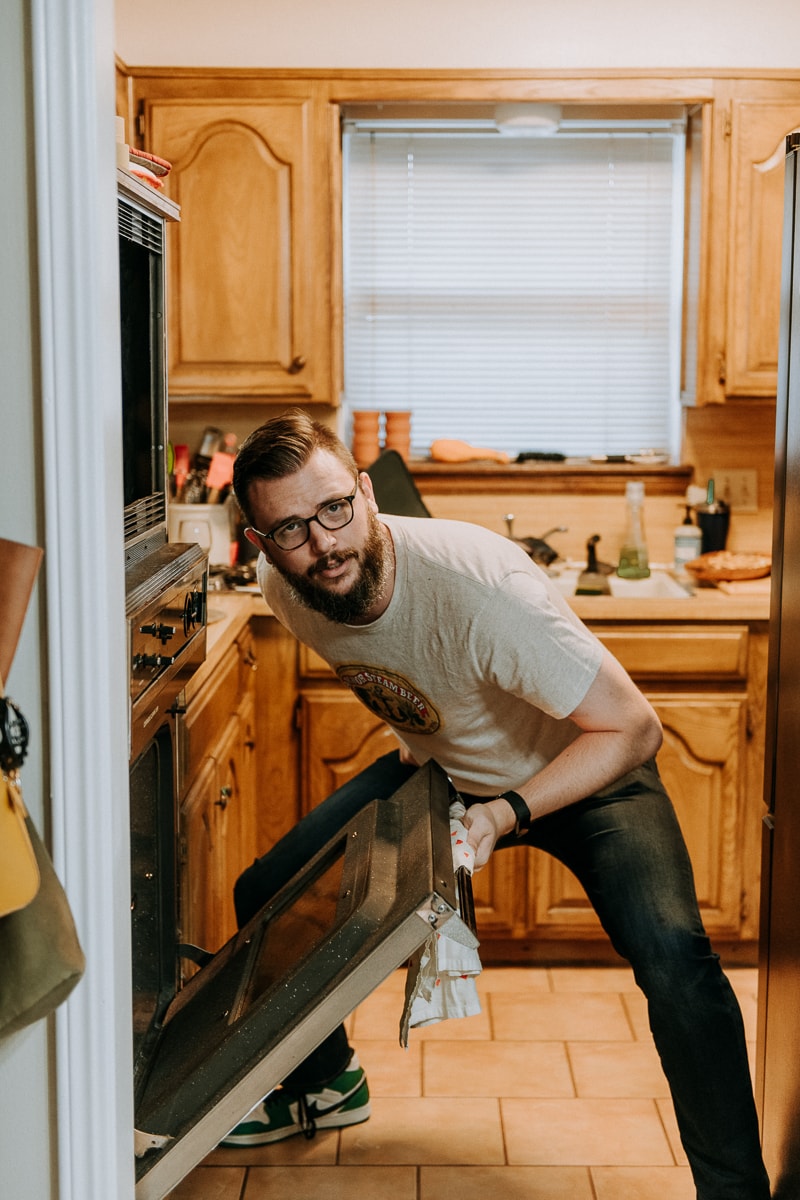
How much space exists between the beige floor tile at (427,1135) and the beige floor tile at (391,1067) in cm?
5

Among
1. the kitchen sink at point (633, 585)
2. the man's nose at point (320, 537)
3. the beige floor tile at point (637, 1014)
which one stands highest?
the man's nose at point (320, 537)

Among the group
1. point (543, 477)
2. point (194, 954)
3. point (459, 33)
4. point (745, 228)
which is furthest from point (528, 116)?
point (194, 954)

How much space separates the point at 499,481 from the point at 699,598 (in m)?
0.82

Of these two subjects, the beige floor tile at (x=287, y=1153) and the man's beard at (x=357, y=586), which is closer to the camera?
the man's beard at (x=357, y=586)

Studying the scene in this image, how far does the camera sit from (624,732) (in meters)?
1.94

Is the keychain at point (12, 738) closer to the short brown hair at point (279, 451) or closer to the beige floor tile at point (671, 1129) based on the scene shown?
the short brown hair at point (279, 451)

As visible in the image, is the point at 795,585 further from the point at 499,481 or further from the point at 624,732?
the point at 499,481

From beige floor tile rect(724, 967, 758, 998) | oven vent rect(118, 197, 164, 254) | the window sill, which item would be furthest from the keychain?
the window sill

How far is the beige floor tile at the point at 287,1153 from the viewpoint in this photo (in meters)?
2.28

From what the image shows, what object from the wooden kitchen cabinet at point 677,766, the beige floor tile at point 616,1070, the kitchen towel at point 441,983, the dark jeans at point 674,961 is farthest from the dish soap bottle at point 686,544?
the kitchen towel at point 441,983

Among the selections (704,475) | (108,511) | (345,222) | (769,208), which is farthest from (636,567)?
(108,511)

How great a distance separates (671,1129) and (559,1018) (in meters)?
0.49

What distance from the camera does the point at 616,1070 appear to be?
2.59 meters

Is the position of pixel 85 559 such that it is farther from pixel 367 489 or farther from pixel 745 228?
pixel 745 228
